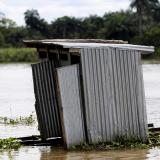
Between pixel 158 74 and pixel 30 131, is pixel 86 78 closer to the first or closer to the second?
pixel 30 131

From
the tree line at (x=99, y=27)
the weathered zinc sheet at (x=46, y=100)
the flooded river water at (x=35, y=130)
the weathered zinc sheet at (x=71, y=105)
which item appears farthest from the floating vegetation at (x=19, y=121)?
the tree line at (x=99, y=27)

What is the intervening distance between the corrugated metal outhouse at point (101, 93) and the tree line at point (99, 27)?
55.1 meters

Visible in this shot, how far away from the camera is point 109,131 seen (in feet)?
39.0

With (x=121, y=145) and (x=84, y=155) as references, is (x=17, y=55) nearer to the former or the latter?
(x=121, y=145)

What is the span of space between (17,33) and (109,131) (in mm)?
81196

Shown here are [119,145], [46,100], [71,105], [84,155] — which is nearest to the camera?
[84,155]

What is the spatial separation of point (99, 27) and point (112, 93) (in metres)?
79.1

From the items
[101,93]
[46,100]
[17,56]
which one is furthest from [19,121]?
[17,56]

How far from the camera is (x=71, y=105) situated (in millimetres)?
11695

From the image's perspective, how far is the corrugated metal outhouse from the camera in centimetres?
1167

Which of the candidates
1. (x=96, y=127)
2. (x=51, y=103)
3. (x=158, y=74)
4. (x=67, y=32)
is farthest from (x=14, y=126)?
(x=67, y=32)

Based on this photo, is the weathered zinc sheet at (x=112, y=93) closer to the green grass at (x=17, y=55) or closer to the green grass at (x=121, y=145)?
the green grass at (x=121, y=145)

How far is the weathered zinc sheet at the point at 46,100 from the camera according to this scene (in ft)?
42.7

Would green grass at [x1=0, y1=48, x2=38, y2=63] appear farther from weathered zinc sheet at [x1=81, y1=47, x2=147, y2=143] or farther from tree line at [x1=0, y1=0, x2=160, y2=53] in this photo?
weathered zinc sheet at [x1=81, y1=47, x2=147, y2=143]
